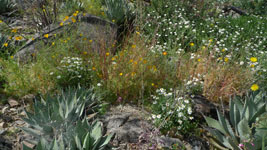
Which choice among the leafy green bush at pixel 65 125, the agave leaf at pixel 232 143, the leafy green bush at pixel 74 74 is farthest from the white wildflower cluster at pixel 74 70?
the agave leaf at pixel 232 143

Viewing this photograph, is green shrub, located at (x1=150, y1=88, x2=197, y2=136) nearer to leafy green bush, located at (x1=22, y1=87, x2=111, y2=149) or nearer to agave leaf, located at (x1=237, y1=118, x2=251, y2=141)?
agave leaf, located at (x1=237, y1=118, x2=251, y2=141)

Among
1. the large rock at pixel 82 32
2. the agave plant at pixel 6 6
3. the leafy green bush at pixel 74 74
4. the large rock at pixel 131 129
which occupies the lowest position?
the large rock at pixel 131 129

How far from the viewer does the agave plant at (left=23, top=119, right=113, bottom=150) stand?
203cm

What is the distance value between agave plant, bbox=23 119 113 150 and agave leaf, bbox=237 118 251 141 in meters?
1.47

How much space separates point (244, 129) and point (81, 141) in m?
1.76

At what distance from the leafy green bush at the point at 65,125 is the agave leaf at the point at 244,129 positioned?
1455mm

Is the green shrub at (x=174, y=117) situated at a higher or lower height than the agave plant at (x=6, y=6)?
lower

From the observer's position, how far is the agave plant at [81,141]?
2.03 m

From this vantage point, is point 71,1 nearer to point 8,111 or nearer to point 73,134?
point 8,111

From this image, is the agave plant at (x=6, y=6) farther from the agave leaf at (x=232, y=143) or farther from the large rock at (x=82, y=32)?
the agave leaf at (x=232, y=143)

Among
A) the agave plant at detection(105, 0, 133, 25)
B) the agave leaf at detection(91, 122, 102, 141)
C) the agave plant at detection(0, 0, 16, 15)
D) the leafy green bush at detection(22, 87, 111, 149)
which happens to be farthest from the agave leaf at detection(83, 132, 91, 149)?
the agave plant at detection(0, 0, 16, 15)

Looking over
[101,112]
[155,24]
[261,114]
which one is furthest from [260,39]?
[101,112]

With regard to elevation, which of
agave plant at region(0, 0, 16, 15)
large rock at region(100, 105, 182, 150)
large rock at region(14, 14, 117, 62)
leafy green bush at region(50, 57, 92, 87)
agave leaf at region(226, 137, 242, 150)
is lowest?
large rock at region(100, 105, 182, 150)

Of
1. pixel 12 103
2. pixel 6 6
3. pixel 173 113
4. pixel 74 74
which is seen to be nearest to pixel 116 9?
pixel 74 74
